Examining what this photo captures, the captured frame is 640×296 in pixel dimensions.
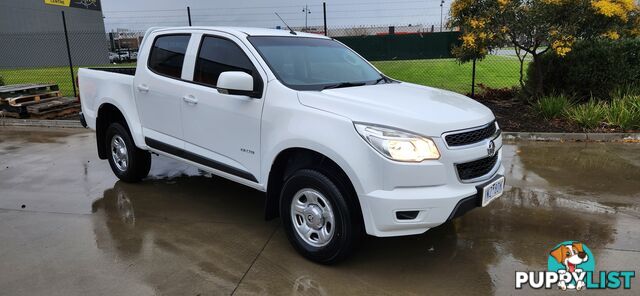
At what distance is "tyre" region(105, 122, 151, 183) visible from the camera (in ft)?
18.1

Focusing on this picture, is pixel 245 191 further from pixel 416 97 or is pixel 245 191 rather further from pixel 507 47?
pixel 507 47

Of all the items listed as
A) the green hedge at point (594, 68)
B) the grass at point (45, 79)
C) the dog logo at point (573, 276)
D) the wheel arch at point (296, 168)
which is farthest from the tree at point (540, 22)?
the grass at point (45, 79)

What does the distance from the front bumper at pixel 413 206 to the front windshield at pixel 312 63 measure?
1181mm

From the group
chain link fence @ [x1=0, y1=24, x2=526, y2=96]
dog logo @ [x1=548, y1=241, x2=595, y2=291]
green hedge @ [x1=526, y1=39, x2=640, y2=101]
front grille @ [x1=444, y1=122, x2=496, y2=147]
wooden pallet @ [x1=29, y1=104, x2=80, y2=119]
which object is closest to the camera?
front grille @ [x1=444, y1=122, x2=496, y2=147]

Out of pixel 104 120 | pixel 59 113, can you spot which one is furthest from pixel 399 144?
pixel 59 113

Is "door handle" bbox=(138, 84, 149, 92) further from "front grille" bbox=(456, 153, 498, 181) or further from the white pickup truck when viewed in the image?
"front grille" bbox=(456, 153, 498, 181)

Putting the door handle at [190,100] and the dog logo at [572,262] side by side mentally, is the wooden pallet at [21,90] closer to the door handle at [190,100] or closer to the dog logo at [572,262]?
the door handle at [190,100]

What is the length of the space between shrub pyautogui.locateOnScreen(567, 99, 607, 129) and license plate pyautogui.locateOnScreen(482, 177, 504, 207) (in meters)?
5.42

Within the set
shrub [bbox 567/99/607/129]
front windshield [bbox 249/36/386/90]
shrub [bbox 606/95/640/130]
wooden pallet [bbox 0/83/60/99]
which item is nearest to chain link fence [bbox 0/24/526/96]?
wooden pallet [bbox 0/83/60/99]

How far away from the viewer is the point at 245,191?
216 inches

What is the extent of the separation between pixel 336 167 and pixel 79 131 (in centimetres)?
791

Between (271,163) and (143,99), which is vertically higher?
(143,99)

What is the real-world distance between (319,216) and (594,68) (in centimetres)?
771

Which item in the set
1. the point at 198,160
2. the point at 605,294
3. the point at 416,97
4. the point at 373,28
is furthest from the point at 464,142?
the point at 373,28
